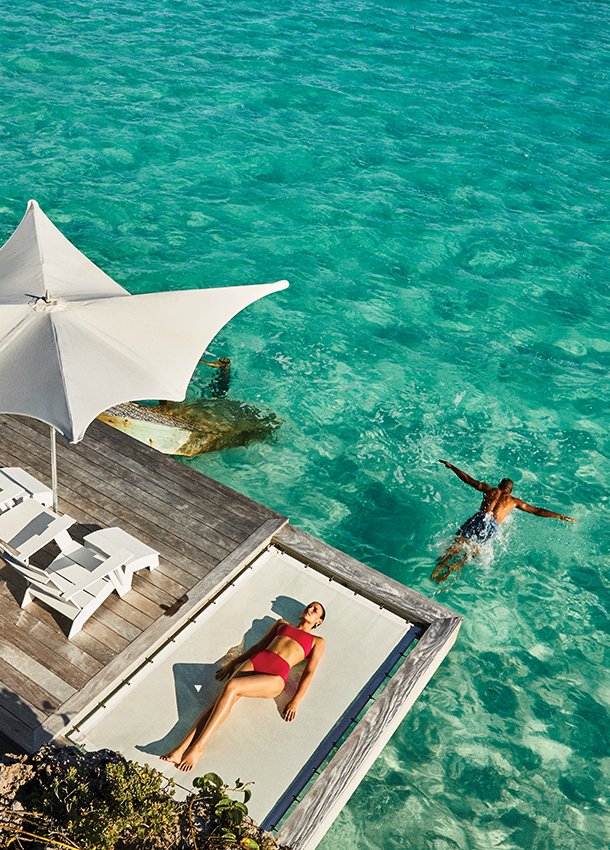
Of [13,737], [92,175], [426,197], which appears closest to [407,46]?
[426,197]

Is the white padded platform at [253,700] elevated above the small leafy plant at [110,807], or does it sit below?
below

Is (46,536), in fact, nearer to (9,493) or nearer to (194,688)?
(9,493)

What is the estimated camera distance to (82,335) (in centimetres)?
598

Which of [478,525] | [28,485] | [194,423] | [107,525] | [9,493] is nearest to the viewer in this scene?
[9,493]

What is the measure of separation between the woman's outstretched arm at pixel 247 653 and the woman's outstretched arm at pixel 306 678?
1.29 ft

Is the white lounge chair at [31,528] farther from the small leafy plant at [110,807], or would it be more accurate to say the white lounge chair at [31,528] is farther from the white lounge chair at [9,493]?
the small leafy plant at [110,807]

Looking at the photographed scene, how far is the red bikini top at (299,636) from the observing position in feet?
20.2

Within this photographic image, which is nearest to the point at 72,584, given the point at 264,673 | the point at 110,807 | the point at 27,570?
the point at 27,570

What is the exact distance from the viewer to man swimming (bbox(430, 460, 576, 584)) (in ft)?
29.6

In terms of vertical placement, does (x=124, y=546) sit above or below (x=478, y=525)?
above

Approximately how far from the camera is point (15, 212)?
49.5ft

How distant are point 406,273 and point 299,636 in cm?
Answer: 1029

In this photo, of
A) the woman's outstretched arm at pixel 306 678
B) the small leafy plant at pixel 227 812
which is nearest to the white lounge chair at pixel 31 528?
the woman's outstretched arm at pixel 306 678

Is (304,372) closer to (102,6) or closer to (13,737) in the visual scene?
(13,737)
